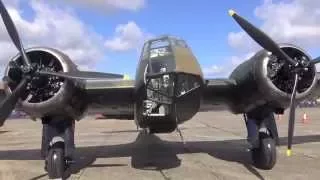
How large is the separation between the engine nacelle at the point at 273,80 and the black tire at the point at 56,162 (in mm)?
5236

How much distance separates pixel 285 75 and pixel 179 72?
330 cm

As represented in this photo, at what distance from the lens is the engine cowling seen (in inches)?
490

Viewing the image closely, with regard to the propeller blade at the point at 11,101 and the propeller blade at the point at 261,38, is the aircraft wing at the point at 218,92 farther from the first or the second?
the propeller blade at the point at 11,101

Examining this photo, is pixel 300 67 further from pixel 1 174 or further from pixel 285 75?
pixel 1 174

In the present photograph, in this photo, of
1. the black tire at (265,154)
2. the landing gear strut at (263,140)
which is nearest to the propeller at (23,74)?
the landing gear strut at (263,140)

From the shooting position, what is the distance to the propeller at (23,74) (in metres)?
12.4

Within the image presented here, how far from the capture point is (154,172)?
13.1 m

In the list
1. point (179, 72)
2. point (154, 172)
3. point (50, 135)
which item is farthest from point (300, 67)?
point (50, 135)

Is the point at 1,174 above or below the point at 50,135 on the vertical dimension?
below

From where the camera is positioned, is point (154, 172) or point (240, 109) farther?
point (240, 109)

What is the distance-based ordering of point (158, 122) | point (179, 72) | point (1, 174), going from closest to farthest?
1. point (179, 72)
2. point (158, 122)
3. point (1, 174)

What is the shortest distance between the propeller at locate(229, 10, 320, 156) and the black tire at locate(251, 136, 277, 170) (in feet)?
3.68

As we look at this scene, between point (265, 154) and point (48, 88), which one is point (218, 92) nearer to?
point (265, 154)

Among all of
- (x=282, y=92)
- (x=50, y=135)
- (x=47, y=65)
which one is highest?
(x=47, y=65)
